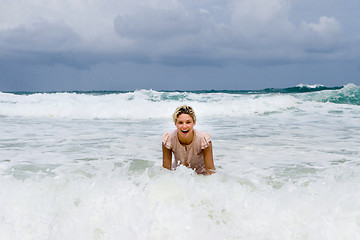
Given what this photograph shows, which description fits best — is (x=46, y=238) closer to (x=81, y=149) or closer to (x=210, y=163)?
(x=210, y=163)

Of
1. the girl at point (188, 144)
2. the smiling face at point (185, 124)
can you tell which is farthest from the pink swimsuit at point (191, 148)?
the smiling face at point (185, 124)

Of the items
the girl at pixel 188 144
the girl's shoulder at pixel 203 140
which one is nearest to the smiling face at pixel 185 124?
the girl at pixel 188 144

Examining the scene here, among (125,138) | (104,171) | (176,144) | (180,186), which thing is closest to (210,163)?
(176,144)

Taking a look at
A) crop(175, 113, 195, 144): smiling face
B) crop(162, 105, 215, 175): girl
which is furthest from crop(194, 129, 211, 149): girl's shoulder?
crop(175, 113, 195, 144): smiling face

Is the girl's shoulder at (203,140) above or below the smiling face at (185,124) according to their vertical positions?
below

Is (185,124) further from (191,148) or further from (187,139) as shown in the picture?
(191,148)

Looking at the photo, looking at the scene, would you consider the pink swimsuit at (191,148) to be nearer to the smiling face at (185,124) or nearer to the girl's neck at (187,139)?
the girl's neck at (187,139)

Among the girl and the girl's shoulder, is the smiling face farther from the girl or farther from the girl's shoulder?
the girl's shoulder

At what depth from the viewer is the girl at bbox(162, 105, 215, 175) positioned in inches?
165

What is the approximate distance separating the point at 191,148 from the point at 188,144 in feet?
0.19

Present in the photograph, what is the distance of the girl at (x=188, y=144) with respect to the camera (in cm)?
418

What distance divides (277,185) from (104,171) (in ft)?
6.33

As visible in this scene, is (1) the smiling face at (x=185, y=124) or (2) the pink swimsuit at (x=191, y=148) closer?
(1) the smiling face at (x=185, y=124)

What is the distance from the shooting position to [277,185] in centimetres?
415
